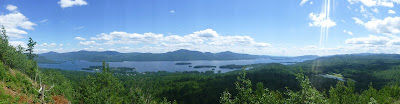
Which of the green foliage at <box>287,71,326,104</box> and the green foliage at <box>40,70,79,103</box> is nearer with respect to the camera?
the green foliage at <box>287,71,326,104</box>

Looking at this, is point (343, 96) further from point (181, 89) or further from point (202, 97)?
point (181, 89)

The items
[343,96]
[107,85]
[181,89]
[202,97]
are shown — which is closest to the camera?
[343,96]

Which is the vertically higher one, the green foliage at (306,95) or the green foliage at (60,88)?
the green foliage at (306,95)

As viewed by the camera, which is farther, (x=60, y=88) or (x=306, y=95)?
(x=60, y=88)

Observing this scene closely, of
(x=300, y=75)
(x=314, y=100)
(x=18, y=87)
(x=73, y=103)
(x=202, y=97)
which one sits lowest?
(x=202, y=97)

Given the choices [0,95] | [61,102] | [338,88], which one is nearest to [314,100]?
[0,95]

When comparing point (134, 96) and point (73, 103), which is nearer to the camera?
point (134, 96)

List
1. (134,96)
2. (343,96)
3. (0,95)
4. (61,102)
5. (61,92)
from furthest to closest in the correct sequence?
1. (61,92)
2. (343,96)
3. (61,102)
4. (134,96)
5. (0,95)

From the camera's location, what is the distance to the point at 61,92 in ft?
137

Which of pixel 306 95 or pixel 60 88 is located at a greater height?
pixel 306 95

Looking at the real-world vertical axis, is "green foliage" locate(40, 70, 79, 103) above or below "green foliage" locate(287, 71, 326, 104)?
below

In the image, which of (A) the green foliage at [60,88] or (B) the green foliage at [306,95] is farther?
(A) the green foliage at [60,88]

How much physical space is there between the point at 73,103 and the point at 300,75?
4651 cm

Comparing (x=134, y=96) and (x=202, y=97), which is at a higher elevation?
(x=134, y=96)
